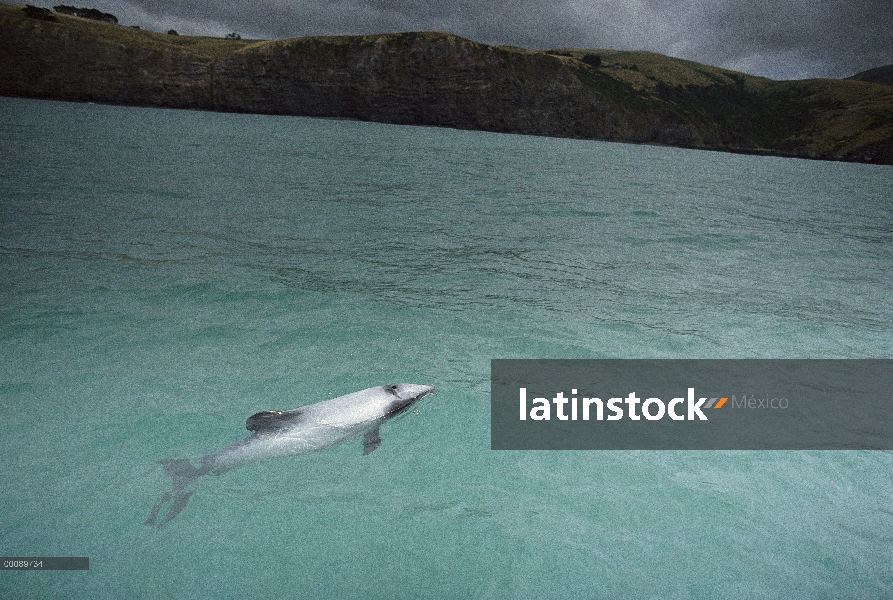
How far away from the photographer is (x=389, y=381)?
9.41m

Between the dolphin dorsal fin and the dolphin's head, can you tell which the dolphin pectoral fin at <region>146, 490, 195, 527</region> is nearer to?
the dolphin dorsal fin

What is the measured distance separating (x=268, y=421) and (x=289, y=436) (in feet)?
1.19

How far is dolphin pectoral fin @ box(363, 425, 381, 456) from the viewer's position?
7215mm

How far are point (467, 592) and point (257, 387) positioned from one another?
16.7 feet

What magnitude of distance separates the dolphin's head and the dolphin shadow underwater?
94mm

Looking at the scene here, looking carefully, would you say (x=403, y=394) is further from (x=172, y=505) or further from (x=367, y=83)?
(x=367, y=83)

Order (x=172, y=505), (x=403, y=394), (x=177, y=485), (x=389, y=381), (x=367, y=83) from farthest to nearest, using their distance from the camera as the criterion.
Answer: (x=367, y=83) → (x=389, y=381) → (x=403, y=394) → (x=177, y=485) → (x=172, y=505)

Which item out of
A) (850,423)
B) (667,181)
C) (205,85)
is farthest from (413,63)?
(850,423)

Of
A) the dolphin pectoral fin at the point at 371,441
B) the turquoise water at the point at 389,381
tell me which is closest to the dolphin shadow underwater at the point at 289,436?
the dolphin pectoral fin at the point at 371,441

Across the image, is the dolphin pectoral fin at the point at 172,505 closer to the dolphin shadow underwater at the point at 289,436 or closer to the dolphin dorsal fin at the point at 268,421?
the dolphin shadow underwater at the point at 289,436

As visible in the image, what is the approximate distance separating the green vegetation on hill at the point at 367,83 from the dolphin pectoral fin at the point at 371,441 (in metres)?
147

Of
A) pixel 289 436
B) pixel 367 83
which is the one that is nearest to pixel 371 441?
pixel 289 436

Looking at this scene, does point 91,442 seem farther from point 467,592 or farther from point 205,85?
point 205,85

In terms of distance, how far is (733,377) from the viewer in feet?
33.7
